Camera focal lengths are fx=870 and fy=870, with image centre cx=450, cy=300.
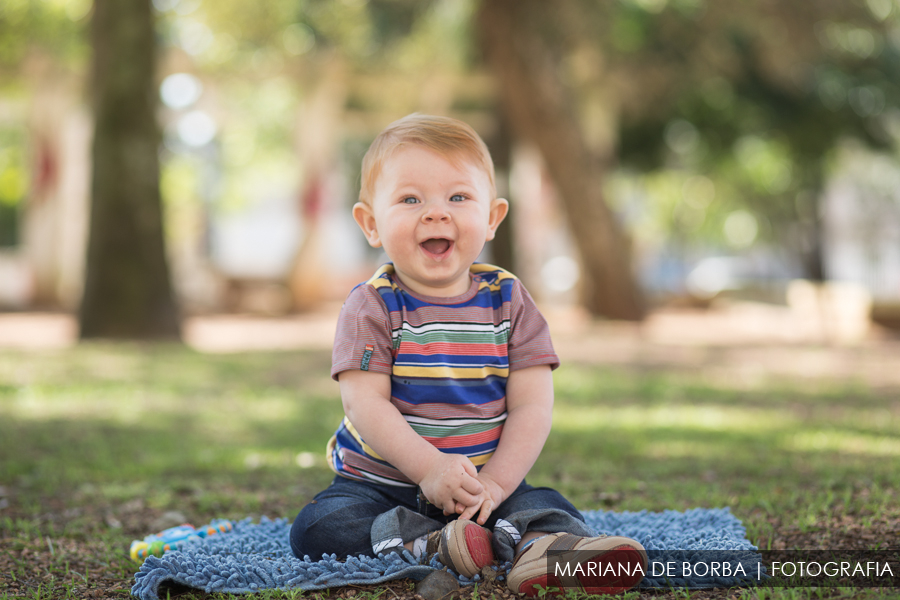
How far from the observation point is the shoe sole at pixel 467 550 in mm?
1945

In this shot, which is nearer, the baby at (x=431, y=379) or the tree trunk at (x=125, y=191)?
the baby at (x=431, y=379)

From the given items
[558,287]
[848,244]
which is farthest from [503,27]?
[848,244]

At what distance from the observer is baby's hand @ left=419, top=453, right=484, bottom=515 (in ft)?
6.51

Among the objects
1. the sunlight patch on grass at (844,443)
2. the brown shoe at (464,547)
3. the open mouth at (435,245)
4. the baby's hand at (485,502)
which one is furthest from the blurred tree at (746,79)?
the brown shoe at (464,547)

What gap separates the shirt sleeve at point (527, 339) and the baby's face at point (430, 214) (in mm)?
198

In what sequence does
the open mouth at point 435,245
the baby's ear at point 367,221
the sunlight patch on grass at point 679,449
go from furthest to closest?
the sunlight patch on grass at point 679,449, the baby's ear at point 367,221, the open mouth at point 435,245

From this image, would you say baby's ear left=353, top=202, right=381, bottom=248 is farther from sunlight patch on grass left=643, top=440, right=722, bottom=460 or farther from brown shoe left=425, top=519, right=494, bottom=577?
sunlight patch on grass left=643, top=440, right=722, bottom=460

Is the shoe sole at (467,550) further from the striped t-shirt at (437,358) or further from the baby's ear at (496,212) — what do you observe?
the baby's ear at (496,212)

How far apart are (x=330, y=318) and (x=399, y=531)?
40.6ft

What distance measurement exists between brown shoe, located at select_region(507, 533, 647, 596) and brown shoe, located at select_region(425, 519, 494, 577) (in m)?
0.09

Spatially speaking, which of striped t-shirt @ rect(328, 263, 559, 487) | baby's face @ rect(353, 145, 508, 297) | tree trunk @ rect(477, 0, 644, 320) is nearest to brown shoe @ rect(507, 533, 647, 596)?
striped t-shirt @ rect(328, 263, 559, 487)

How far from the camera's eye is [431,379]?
2168 mm

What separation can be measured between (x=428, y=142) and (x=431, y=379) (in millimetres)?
596

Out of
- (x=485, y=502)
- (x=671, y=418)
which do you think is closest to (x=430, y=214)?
(x=485, y=502)
